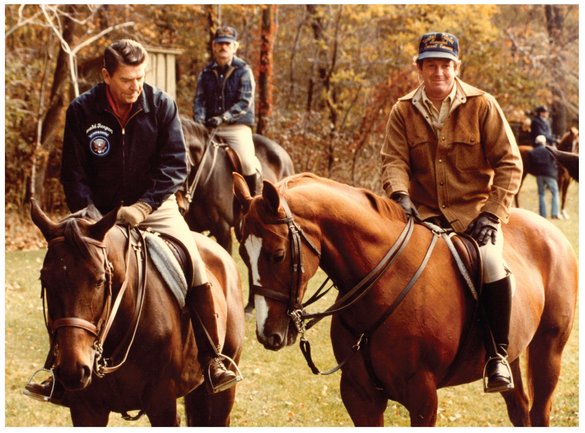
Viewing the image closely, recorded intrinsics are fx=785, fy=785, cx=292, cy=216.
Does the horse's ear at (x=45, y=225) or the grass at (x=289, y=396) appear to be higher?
the horse's ear at (x=45, y=225)

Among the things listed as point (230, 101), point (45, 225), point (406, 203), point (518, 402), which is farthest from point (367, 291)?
point (230, 101)

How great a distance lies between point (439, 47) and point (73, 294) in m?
2.43

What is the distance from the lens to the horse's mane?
4223 mm

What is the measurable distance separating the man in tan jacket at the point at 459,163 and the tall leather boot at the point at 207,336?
4.13 feet

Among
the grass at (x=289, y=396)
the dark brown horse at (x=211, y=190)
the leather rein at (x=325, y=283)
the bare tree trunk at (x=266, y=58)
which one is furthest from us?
the bare tree trunk at (x=266, y=58)

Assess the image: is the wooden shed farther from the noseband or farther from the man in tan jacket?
the noseband

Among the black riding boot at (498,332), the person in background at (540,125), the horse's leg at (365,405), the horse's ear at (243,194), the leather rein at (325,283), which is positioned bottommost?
the person in background at (540,125)

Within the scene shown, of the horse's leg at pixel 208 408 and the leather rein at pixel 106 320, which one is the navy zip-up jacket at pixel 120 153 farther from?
the horse's leg at pixel 208 408

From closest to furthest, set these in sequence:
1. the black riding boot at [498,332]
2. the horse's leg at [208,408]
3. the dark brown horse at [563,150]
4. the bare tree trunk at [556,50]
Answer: the black riding boot at [498,332]
the horse's leg at [208,408]
the dark brown horse at [563,150]
the bare tree trunk at [556,50]

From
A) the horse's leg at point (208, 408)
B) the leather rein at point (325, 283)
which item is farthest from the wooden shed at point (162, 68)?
the leather rein at point (325, 283)

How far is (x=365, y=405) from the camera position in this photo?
14.4ft

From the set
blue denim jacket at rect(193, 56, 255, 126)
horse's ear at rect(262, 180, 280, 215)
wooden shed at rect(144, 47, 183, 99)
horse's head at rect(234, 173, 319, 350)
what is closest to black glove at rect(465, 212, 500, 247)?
horse's head at rect(234, 173, 319, 350)

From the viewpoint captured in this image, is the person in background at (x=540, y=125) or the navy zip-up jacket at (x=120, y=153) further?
the person in background at (x=540, y=125)

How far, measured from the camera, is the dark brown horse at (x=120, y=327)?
3.64 meters
